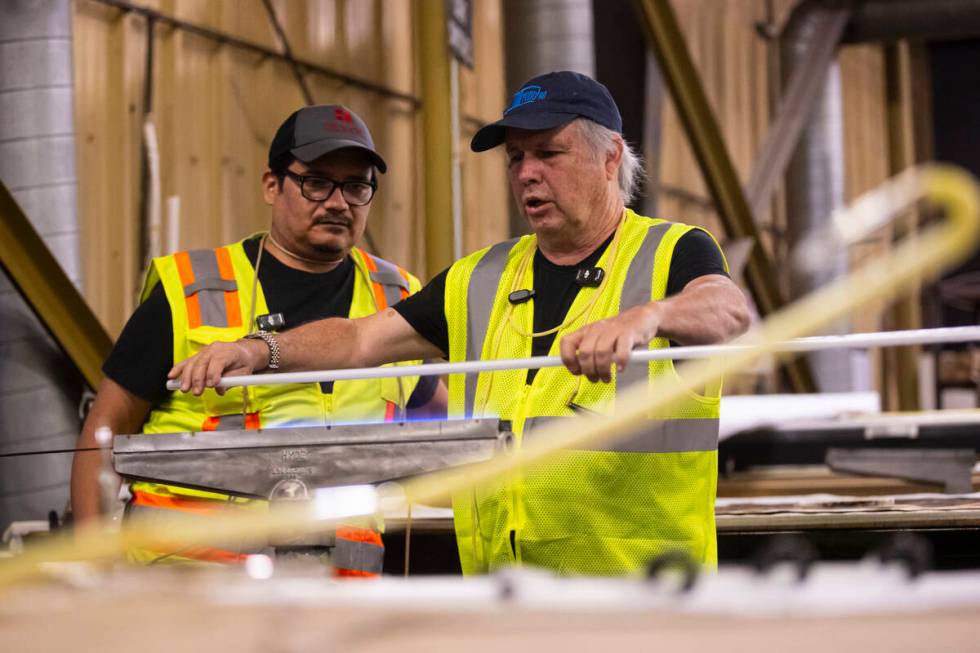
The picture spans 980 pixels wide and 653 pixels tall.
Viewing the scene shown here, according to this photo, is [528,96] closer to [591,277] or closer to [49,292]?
[591,277]

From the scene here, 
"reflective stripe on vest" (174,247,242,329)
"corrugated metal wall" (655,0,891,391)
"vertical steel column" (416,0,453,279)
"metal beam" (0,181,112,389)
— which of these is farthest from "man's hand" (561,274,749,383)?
"corrugated metal wall" (655,0,891,391)

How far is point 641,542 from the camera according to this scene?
2338 millimetres

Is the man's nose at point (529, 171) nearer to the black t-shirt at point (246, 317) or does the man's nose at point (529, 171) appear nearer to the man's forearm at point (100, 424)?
the black t-shirt at point (246, 317)

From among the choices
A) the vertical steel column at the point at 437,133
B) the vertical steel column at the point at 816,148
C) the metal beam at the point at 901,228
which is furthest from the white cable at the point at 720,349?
the metal beam at the point at 901,228

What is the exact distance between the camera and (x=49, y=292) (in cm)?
449

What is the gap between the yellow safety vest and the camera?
2.35 metres

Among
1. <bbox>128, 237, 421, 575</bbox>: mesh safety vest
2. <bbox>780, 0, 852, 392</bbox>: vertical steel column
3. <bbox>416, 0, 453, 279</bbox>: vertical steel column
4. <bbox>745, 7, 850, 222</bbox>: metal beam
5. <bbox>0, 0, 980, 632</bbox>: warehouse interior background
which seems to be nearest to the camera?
<bbox>128, 237, 421, 575</bbox>: mesh safety vest

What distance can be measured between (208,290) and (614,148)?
3.03ft

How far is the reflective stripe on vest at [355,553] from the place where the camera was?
2.18m

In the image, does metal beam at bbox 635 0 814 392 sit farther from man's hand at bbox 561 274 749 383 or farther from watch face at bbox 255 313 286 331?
man's hand at bbox 561 274 749 383

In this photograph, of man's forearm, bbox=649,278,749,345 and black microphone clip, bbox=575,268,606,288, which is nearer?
man's forearm, bbox=649,278,749,345

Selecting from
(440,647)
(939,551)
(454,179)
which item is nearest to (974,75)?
(454,179)

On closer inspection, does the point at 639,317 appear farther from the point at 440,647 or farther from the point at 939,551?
the point at 939,551

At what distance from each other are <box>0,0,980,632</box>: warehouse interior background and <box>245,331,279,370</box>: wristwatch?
991mm
